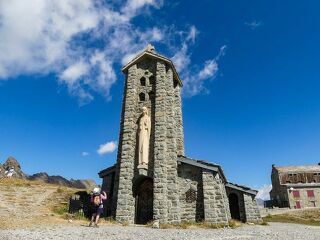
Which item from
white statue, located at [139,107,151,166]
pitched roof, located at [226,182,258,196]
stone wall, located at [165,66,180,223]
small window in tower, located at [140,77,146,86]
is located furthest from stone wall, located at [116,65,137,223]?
pitched roof, located at [226,182,258,196]

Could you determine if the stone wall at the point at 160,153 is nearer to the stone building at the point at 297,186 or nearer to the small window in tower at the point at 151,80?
the small window in tower at the point at 151,80

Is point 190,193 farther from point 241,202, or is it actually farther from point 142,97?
point 241,202

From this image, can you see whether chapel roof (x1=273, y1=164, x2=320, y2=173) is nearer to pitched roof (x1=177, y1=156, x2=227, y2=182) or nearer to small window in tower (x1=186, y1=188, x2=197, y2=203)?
pitched roof (x1=177, y1=156, x2=227, y2=182)

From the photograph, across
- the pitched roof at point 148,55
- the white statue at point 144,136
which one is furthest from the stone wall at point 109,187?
the pitched roof at point 148,55

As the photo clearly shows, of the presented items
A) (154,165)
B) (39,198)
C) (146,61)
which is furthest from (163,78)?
(39,198)

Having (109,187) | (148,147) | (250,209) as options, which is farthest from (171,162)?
(250,209)

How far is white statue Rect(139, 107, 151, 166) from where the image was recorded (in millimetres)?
18391

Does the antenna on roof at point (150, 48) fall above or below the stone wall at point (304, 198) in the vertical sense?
above

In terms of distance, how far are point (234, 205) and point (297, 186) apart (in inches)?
1277

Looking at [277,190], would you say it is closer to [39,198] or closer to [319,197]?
[319,197]

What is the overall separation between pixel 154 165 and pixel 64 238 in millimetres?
9113

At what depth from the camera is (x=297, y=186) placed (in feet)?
168

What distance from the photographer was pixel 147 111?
2000 centimetres

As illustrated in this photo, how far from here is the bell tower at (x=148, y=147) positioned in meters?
17.4
